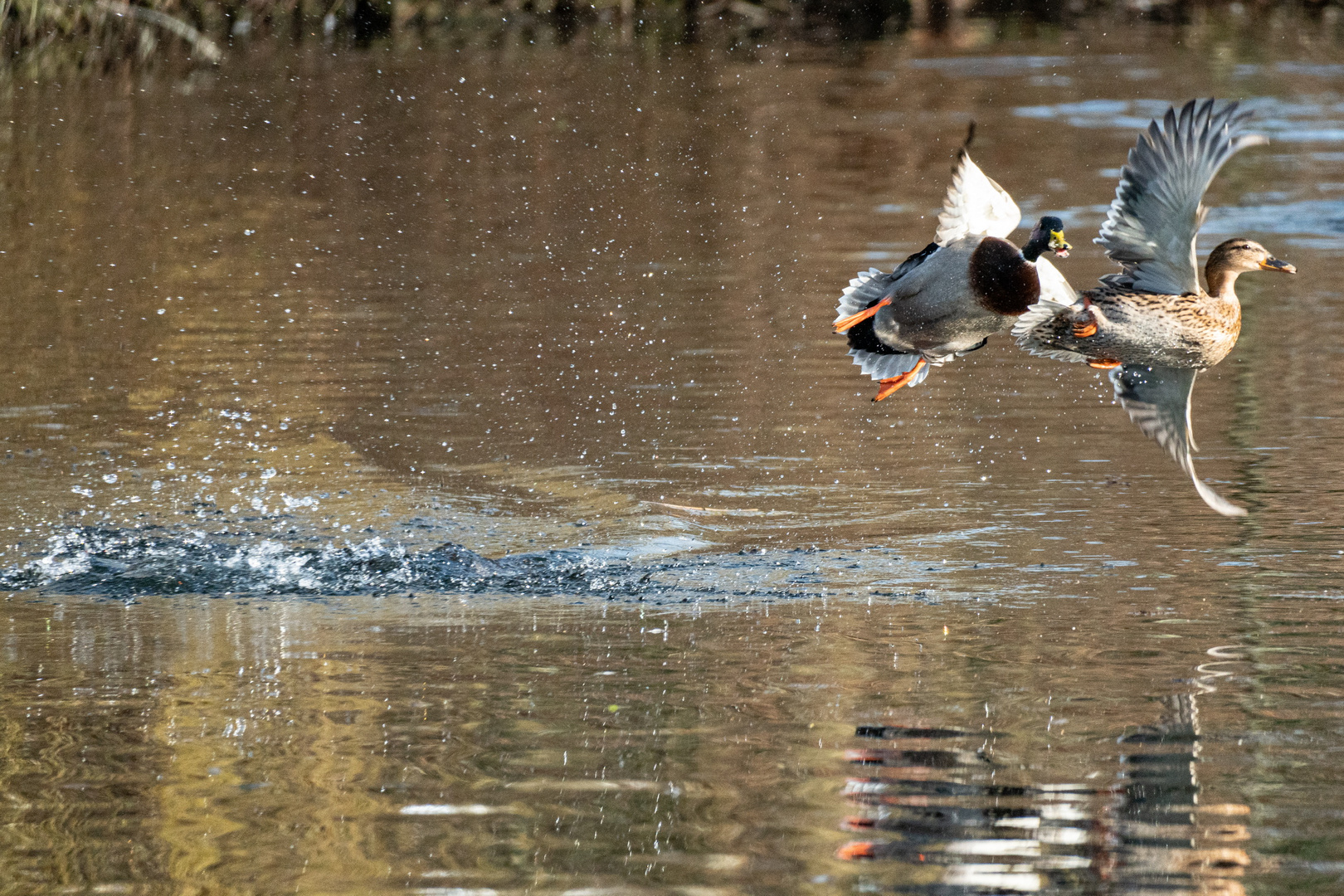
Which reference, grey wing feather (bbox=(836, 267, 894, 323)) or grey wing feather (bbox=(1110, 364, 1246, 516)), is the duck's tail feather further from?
grey wing feather (bbox=(1110, 364, 1246, 516))

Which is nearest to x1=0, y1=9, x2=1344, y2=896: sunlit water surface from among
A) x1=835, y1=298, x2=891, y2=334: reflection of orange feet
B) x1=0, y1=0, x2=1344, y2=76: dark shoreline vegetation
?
x1=835, y1=298, x2=891, y2=334: reflection of orange feet

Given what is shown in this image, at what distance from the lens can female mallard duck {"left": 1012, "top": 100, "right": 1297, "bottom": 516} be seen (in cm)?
594

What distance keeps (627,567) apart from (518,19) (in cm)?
2270

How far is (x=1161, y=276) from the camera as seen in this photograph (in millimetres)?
6176

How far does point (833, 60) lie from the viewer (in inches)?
1000

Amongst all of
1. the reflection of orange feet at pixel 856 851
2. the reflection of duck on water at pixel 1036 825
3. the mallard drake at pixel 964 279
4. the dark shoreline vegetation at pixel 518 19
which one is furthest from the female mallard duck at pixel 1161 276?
the dark shoreline vegetation at pixel 518 19

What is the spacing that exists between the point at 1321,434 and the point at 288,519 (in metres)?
4.52

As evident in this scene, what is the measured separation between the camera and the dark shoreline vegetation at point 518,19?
78.2 feet

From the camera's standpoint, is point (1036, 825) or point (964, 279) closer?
point (1036, 825)

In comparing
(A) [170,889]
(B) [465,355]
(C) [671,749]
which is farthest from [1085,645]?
(B) [465,355]

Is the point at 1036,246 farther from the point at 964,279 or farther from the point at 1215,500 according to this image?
the point at 1215,500

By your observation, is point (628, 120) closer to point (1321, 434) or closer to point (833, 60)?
point (833, 60)

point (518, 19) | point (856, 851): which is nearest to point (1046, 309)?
point (856, 851)

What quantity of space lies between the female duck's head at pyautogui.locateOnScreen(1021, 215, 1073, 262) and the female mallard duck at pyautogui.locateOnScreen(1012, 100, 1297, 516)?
0.40ft
